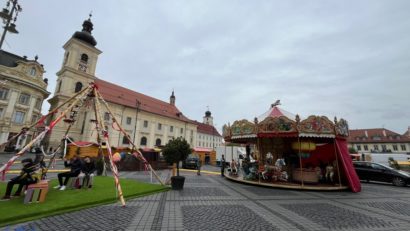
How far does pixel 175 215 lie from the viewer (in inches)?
233

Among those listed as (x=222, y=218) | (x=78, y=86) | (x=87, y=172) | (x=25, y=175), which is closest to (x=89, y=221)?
(x=222, y=218)

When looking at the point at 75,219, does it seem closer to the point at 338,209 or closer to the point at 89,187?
the point at 89,187

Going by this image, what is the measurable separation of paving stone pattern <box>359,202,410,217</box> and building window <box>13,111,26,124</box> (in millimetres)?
46295

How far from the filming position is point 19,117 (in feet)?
108

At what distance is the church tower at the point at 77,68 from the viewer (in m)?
34.8

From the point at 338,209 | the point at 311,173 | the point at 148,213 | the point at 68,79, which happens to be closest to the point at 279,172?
the point at 311,173

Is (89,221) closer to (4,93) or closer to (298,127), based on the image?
(298,127)

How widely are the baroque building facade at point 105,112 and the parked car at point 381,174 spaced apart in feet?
111

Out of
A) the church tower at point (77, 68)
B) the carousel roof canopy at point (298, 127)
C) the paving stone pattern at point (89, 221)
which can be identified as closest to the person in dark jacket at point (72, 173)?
the paving stone pattern at point (89, 221)

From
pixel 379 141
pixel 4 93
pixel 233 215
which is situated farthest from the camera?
pixel 379 141

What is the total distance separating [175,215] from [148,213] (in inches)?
34.9

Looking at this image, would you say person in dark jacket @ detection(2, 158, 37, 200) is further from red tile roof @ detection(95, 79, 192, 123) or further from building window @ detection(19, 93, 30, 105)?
building window @ detection(19, 93, 30, 105)

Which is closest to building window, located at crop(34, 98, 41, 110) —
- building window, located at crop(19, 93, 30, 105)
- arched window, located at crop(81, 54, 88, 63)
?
building window, located at crop(19, 93, 30, 105)

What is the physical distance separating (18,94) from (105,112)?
13.6 meters
